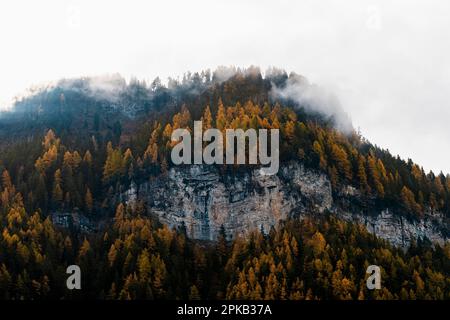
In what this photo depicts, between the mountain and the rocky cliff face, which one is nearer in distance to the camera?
the mountain

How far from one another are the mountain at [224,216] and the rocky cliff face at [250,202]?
9.7 inches

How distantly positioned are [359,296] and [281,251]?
17.4 metres

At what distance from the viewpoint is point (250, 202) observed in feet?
560

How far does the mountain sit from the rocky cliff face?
0.25m

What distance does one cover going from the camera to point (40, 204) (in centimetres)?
16750

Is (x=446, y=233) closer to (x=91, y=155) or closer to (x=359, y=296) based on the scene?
(x=359, y=296)

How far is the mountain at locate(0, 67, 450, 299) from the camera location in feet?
452

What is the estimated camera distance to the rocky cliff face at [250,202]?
552 ft

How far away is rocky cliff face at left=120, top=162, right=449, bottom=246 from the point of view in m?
168

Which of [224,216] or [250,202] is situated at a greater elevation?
[250,202]

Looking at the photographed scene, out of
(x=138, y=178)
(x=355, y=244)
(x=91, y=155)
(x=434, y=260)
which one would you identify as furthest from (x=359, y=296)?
(x=91, y=155)

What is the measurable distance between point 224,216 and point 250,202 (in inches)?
254

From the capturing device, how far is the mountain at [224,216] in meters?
138

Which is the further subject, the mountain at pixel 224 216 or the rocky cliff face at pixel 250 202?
the rocky cliff face at pixel 250 202
